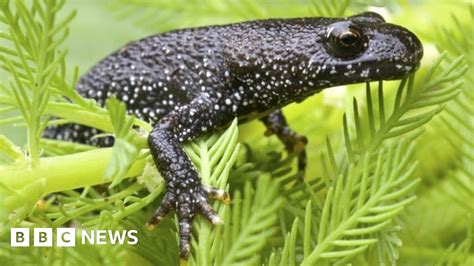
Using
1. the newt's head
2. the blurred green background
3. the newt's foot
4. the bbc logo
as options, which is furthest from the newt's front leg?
the blurred green background

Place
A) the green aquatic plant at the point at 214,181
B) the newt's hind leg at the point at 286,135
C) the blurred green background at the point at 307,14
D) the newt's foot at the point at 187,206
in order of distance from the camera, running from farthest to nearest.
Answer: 1. the blurred green background at the point at 307,14
2. the newt's hind leg at the point at 286,135
3. the newt's foot at the point at 187,206
4. the green aquatic plant at the point at 214,181

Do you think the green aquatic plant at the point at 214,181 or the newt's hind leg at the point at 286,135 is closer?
the green aquatic plant at the point at 214,181

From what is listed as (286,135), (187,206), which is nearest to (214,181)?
(187,206)

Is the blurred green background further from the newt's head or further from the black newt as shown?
the newt's head

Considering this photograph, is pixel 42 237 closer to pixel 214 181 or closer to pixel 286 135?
pixel 214 181

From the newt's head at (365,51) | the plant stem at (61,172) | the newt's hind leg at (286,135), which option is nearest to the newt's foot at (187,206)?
the plant stem at (61,172)

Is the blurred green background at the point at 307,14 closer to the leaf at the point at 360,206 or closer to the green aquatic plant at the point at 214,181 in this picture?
the green aquatic plant at the point at 214,181
